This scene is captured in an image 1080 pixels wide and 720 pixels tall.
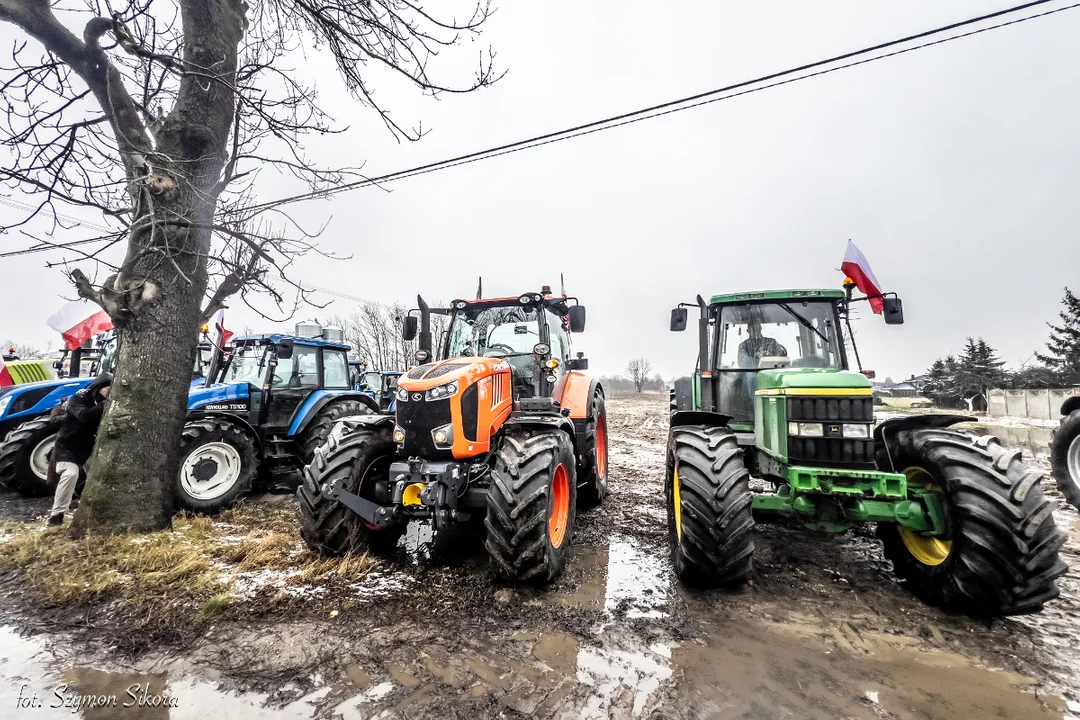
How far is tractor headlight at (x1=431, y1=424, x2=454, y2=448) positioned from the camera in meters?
3.64

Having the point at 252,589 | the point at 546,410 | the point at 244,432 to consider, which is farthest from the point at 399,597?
the point at 244,432

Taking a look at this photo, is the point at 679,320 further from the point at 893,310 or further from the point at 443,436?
the point at 443,436

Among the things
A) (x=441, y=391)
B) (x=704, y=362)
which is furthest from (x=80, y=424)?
(x=704, y=362)

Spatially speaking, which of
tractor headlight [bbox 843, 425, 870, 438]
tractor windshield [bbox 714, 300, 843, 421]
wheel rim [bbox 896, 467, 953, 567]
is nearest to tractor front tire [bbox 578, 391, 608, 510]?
tractor windshield [bbox 714, 300, 843, 421]

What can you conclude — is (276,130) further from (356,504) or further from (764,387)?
(764,387)

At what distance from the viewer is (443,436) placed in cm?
364

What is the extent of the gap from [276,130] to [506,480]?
3.56 meters

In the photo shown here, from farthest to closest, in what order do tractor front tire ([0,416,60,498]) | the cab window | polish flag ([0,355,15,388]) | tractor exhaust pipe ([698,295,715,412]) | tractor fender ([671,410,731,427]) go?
polish flag ([0,355,15,388]) < the cab window < tractor front tire ([0,416,60,498]) < tractor exhaust pipe ([698,295,715,412]) < tractor fender ([671,410,731,427])

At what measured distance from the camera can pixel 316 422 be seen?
684cm

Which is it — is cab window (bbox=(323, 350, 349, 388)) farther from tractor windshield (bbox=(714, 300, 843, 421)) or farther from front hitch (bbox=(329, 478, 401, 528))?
tractor windshield (bbox=(714, 300, 843, 421))

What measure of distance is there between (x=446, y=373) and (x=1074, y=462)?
6924 millimetres

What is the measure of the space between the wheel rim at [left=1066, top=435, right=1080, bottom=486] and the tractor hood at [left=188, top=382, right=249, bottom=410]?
9.94 meters

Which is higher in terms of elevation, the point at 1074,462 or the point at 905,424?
the point at 905,424

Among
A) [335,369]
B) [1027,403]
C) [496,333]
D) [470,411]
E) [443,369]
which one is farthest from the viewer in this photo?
[1027,403]
